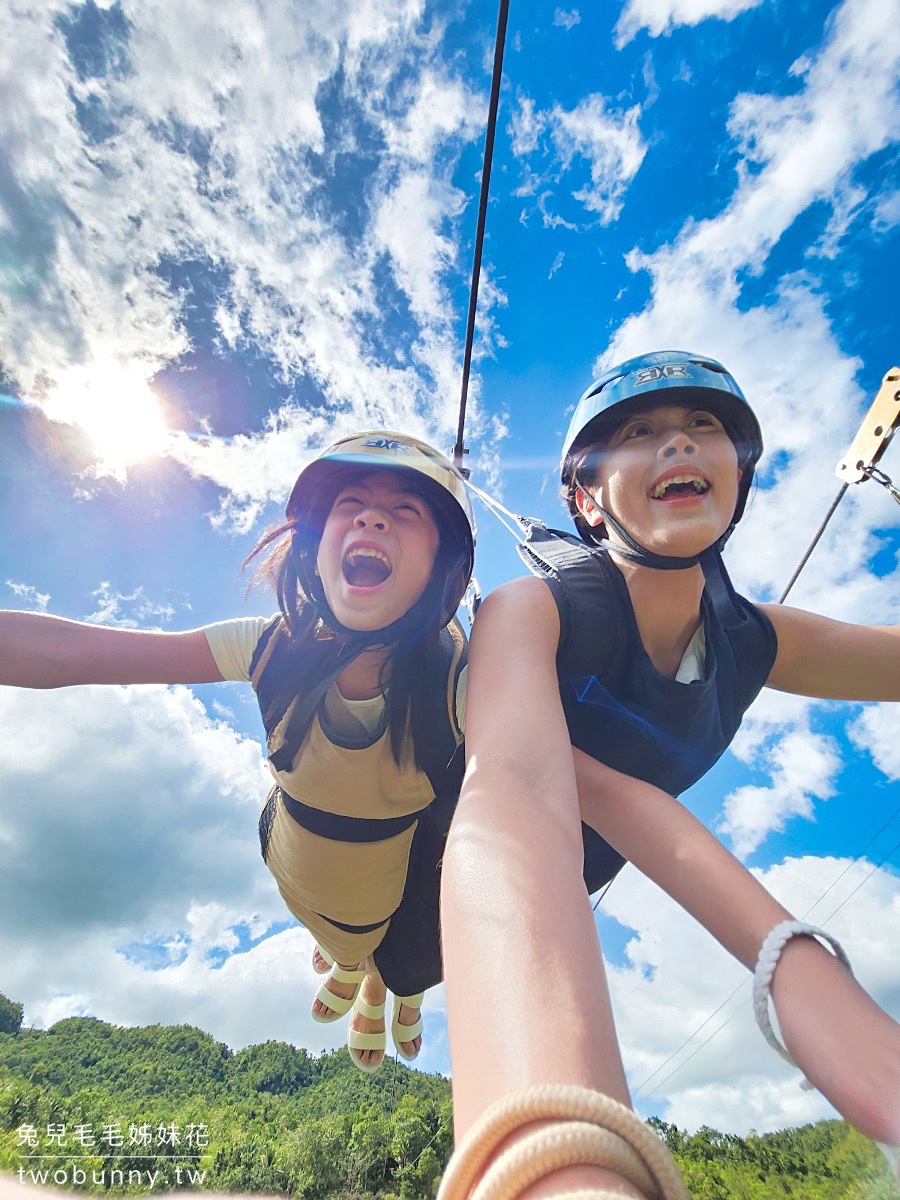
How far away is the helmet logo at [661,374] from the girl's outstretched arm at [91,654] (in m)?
2.06

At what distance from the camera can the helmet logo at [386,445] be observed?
8.60 ft

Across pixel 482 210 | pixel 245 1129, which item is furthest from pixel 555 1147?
pixel 245 1129

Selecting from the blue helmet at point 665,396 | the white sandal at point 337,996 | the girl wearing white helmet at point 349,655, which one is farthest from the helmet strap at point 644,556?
the white sandal at point 337,996

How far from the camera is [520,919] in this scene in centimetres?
97

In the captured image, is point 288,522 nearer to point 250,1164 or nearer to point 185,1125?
point 250,1164

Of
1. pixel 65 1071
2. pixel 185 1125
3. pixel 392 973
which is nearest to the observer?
pixel 392 973

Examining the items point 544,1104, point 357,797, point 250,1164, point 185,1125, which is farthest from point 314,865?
point 185,1125

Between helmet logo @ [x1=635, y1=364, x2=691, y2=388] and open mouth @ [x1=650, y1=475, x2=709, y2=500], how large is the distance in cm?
44

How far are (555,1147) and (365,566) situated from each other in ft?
6.44

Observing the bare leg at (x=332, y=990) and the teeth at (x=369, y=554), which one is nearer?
the teeth at (x=369, y=554)

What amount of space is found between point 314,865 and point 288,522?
5.24 feet

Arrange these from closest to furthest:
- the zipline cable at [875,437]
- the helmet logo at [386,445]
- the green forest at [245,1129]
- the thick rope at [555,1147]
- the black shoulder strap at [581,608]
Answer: the thick rope at [555,1147], the black shoulder strap at [581,608], the helmet logo at [386,445], the zipline cable at [875,437], the green forest at [245,1129]

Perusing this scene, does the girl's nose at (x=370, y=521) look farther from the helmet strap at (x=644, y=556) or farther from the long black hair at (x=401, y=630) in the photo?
the helmet strap at (x=644, y=556)

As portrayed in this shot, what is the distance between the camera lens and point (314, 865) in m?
2.85
